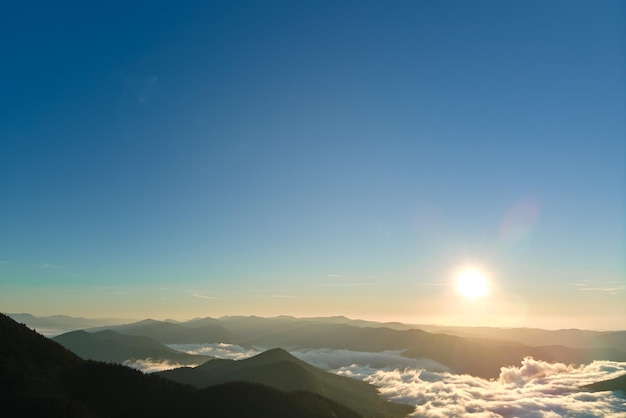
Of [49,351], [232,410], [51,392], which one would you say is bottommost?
[232,410]

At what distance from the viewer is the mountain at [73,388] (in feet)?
400

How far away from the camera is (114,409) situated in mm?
148250

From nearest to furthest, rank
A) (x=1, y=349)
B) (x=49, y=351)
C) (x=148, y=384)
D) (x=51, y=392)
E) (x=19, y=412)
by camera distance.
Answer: (x=19, y=412) < (x=51, y=392) < (x=1, y=349) < (x=49, y=351) < (x=148, y=384)

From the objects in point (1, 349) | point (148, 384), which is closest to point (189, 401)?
point (148, 384)

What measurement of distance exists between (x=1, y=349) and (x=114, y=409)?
146 ft

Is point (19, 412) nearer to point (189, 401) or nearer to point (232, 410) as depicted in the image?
point (189, 401)

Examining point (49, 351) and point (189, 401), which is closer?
point (49, 351)

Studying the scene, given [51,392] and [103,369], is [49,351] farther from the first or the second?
[51,392]

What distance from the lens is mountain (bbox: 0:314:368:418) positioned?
12206 centimetres

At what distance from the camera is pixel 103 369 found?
167 metres

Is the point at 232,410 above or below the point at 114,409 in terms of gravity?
below

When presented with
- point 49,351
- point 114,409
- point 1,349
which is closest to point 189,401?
point 114,409

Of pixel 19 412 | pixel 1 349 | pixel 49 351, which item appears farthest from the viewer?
pixel 49 351

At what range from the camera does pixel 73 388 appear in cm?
14725
